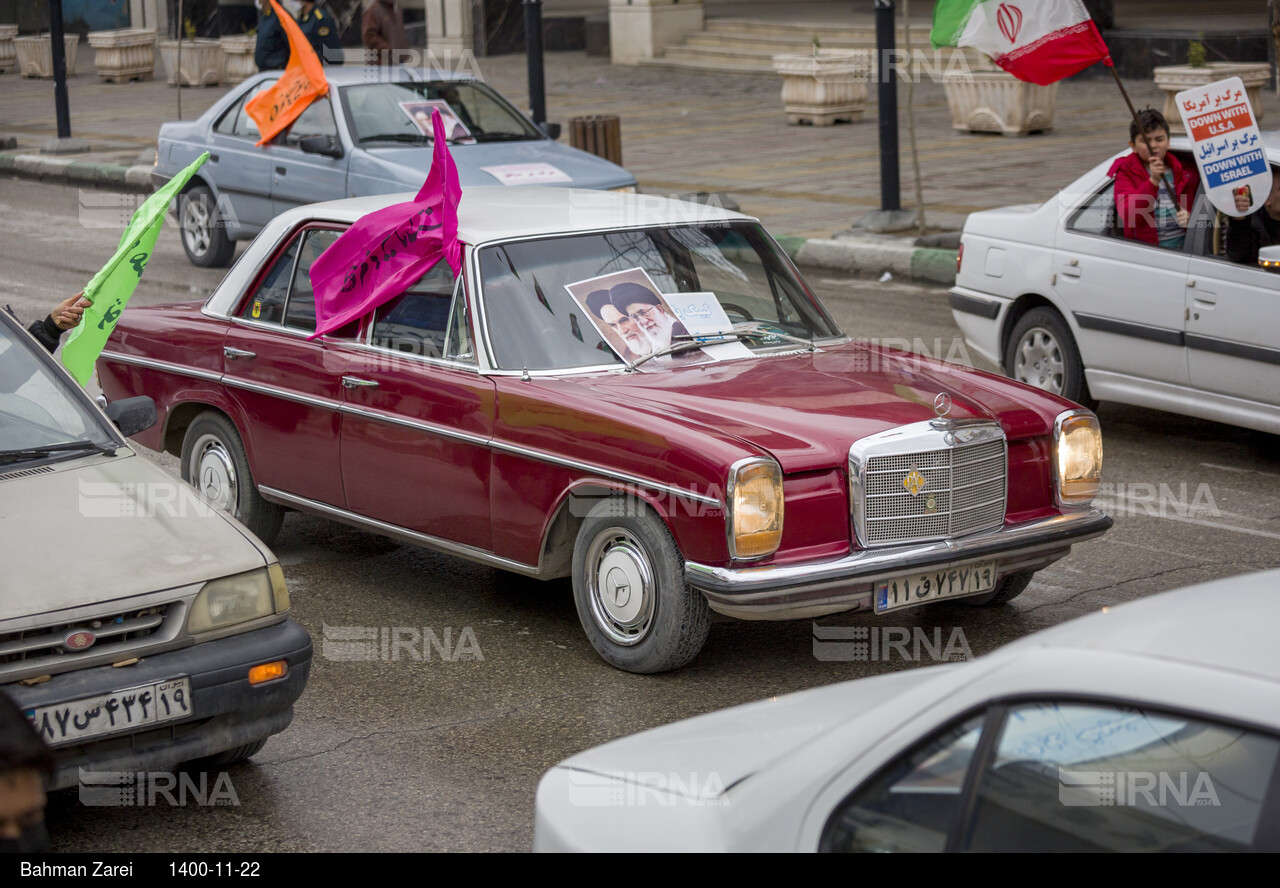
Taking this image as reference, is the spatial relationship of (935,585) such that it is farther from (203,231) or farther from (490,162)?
(203,231)

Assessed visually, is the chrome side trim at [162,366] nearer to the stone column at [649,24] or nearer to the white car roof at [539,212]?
the white car roof at [539,212]

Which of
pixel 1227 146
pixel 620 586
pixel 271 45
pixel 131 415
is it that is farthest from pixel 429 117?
pixel 620 586

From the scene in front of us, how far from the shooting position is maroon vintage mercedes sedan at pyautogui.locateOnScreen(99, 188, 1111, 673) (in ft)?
17.1

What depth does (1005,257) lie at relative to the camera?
920cm

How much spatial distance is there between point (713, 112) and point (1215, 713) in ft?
74.5

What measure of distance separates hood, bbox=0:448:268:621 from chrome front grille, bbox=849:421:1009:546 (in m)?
1.90

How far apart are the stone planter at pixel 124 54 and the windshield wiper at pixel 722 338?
2955 cm

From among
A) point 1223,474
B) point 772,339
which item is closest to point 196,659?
point 772,339

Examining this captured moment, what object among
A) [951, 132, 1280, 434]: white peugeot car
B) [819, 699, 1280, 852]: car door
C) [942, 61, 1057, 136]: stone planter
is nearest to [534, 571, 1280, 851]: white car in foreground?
[819, 699, 1280, 852]: car door

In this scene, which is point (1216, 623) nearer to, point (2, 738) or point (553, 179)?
point (2, 738)

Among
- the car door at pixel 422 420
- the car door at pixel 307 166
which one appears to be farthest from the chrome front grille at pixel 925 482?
the car door at pixel 307 166

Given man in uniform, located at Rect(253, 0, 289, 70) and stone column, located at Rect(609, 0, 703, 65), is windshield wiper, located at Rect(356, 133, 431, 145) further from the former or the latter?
stone column, located at Rect(609, 0, 703, 65)

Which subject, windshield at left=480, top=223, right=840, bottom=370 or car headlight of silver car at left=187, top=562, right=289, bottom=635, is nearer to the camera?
car headlight of silver car at left=187, top=562, right=289, bottom=635

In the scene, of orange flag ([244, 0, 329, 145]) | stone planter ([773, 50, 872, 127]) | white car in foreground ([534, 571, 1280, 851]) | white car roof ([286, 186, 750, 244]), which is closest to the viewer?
white car in foreground ([534, 571, 1280, 851])
